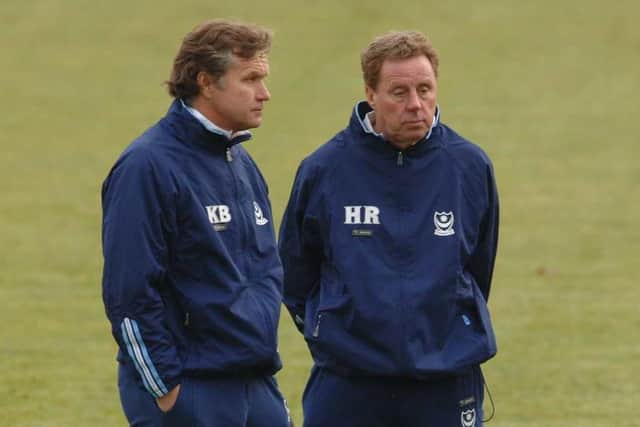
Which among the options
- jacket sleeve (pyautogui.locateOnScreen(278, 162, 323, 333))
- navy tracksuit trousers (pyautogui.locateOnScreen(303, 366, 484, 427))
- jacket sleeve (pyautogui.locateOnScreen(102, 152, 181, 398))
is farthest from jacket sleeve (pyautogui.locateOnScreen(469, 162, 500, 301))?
jacket sleeve (pyautogui.locateOnScreen(102, 152, 181, 398))

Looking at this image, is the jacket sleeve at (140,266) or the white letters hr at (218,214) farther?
the white letters hr at (218,214)

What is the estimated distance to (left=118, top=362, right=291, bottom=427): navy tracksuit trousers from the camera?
16.7 feet

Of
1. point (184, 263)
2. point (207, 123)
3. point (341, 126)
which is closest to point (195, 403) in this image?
point (184, 263)

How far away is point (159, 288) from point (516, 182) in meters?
14.5

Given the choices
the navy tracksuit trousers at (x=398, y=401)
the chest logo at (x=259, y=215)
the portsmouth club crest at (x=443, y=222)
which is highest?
the chest logo at (x=259, y=215)

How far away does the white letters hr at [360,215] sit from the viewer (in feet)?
18.2

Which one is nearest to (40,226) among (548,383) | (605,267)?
(605,267)

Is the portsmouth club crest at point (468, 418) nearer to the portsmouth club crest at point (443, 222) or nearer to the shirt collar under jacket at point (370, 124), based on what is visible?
the portsmouth club crest at point (443, 222)

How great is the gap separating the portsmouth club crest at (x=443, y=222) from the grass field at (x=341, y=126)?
3.91 metres

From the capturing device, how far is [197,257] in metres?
5.07

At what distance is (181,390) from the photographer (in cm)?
507

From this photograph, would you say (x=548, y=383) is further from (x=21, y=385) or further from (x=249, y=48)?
(x=249, y=48)

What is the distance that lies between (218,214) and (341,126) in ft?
57.0

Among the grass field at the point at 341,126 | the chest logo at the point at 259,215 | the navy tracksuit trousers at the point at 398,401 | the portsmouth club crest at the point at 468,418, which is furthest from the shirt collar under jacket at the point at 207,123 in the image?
the grass field at the point at 341,126
